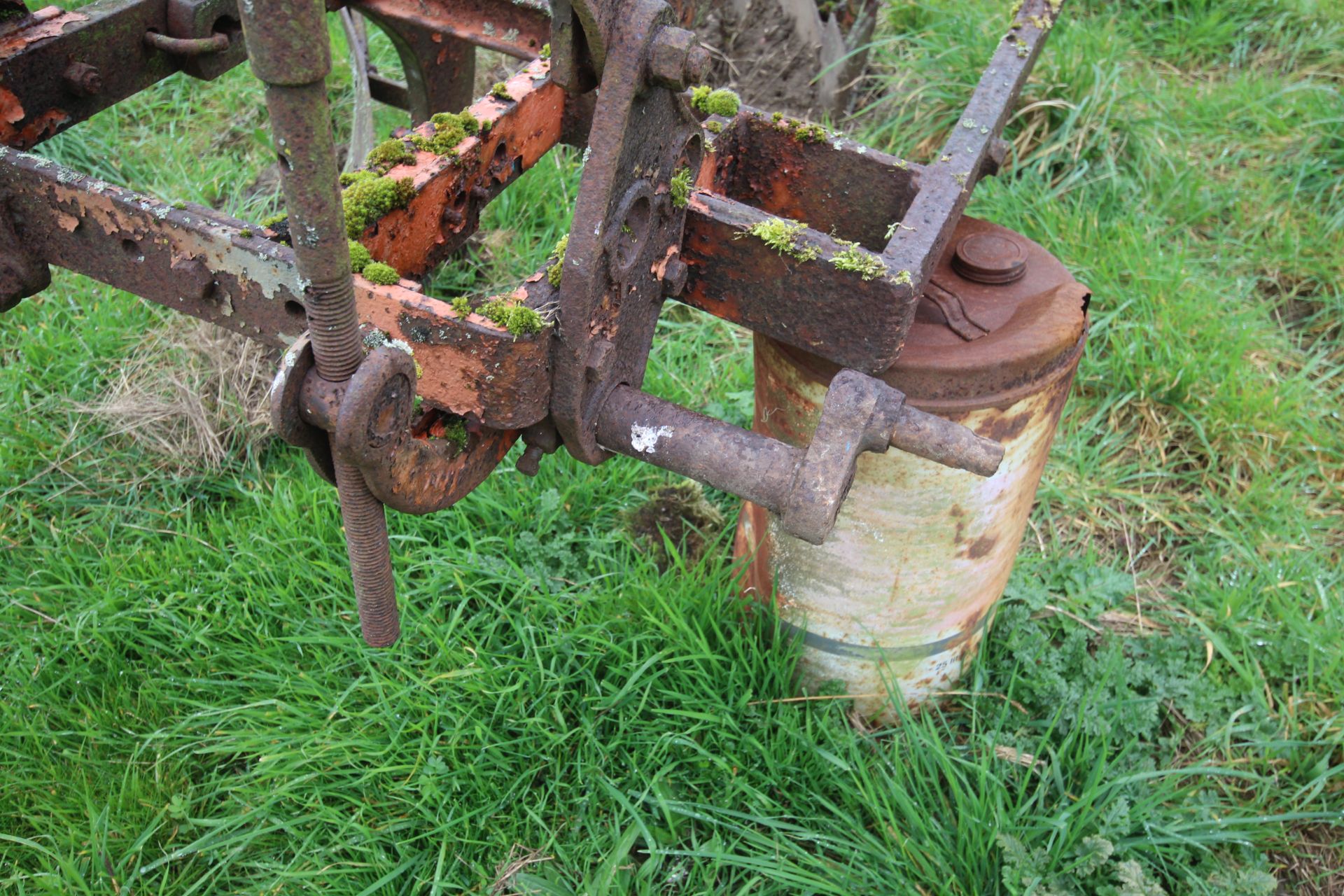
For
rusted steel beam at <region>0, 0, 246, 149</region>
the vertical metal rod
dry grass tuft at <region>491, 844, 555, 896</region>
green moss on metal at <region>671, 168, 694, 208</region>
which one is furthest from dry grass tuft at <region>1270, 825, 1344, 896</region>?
rusted steel beam at <region>0, 0, 246, 149</region>

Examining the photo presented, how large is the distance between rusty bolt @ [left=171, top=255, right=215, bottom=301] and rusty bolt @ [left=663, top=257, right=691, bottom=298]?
2.07ft

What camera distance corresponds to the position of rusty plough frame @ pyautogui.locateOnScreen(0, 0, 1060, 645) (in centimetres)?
114

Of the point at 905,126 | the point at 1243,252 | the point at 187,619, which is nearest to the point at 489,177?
the point at 187,619

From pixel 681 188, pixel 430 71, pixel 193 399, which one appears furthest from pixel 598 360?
pixel 193 399

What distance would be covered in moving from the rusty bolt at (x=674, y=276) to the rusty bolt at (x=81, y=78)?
107cm

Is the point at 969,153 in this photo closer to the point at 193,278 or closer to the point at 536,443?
the point at 536,443

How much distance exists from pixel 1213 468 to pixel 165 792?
2.73 meters

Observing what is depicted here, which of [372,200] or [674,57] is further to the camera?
[372,200]

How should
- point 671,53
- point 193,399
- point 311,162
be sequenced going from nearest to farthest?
point 311,162
point 671,53
point 193,399

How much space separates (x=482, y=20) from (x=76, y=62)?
72cm

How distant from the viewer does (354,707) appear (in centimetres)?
224

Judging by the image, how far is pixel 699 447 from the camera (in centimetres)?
146

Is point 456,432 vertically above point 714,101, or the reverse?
point 714,101

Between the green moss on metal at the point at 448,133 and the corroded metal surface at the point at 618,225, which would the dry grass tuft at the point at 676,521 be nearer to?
the corroded metal surface at the point at 618,225
